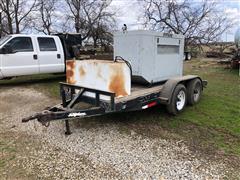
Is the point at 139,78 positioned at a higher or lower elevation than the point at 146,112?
higher

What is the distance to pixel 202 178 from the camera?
9.30ft

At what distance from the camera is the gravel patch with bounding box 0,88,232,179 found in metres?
2.94

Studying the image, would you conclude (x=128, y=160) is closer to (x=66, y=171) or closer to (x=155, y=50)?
(x=66, y=171)

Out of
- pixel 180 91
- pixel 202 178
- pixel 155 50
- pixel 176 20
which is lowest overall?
pixel 202 178

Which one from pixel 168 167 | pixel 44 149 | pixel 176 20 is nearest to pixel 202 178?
pixel 168 167

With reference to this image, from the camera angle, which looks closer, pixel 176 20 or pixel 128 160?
pixel 128 160

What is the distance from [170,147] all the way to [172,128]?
0.76 metres

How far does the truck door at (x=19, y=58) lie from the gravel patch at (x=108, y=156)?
3.58 meters

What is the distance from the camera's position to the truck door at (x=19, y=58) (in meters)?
7.50

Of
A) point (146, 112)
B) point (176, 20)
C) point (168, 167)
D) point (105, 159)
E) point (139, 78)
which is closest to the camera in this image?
point (168, 167)

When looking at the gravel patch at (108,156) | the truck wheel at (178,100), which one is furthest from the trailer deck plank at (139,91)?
the gravel patch at (108,156)

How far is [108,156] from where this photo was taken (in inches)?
131

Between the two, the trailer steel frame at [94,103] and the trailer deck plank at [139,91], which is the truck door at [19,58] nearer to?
the trailer steel frame at [94,103]

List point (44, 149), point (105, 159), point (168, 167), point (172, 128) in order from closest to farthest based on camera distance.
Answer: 1. point (168, 167)
2. point (105, 159)
3. point (44, 149)
4. point (172, 128)
